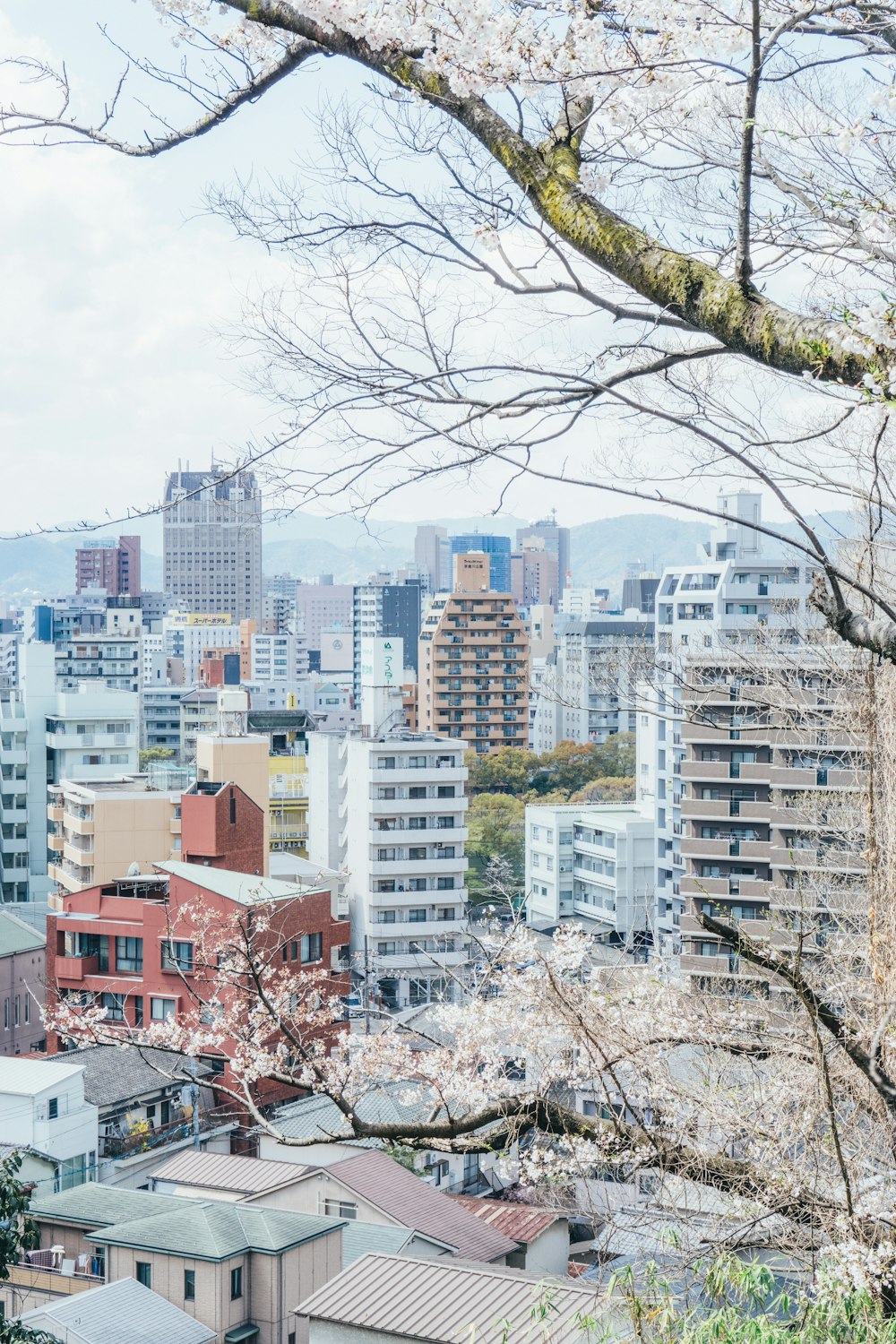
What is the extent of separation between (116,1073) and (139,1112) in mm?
508

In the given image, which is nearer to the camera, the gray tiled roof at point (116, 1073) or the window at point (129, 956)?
the gray tiled roof at point (116, 1073)

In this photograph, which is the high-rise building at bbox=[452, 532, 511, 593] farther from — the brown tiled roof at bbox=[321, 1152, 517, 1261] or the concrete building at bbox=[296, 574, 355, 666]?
the brown tiled roof at bbox=[321, 1152, 517, 1261]

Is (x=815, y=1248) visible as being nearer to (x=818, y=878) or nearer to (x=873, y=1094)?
(x=873, y=1094)

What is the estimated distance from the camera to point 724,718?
6.17 m

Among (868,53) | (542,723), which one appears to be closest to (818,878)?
(868,53)

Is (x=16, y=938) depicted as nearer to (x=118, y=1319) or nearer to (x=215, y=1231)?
(x=215, y=1231)

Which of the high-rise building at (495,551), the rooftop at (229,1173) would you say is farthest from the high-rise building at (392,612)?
the rooftop at (229,1173)

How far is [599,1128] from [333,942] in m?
11.2

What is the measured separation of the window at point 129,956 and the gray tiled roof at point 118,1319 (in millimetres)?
5656

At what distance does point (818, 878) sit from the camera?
10.3 metres

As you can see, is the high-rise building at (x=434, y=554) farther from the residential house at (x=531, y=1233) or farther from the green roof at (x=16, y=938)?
the residential house at (x=531, y=1233)

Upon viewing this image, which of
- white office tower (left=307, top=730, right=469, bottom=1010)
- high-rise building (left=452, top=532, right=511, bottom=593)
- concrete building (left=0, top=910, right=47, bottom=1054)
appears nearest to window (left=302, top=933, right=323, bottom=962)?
concrete building (left=0, top=910, right=47, bottom=1054)

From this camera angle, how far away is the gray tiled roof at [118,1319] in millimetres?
7383

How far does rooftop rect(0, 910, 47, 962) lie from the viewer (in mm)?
15523
